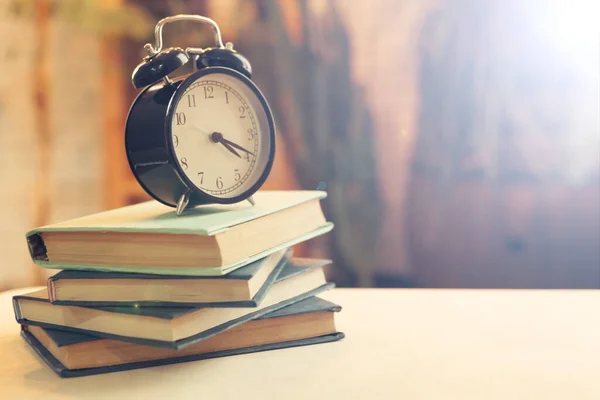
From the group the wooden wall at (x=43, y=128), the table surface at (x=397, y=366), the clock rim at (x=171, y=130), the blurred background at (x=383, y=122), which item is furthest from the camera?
the wooden wall at (x=43, y=128)

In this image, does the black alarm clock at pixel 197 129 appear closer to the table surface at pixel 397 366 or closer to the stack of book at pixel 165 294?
the stack of book at pixel 165 294

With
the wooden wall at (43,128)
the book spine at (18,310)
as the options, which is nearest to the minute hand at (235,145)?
the book spine at (18,310)

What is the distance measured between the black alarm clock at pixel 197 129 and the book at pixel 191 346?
0.62 ft

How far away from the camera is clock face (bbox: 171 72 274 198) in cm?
89

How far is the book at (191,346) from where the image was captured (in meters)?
0.79

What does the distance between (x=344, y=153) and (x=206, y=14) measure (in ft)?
1.43

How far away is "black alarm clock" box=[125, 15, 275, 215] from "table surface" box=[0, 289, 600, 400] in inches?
9.7

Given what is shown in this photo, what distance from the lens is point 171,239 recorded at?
789 millimetres

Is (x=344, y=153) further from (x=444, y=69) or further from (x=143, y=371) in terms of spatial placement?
(x=143, y=371)

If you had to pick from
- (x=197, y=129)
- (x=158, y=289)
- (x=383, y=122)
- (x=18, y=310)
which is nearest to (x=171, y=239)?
(x=158, y=289)

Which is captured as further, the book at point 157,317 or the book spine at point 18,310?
the book spine at point 18,310

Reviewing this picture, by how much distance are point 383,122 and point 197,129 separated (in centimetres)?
56

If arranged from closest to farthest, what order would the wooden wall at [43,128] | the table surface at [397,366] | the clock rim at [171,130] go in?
the table surface at [397,366], the clock rim at [171,130], the wooden wall at [43,128]

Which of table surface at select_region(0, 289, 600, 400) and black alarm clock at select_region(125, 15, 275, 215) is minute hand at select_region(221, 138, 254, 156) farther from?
table surface at select_region(0, 289, 600, 400)
